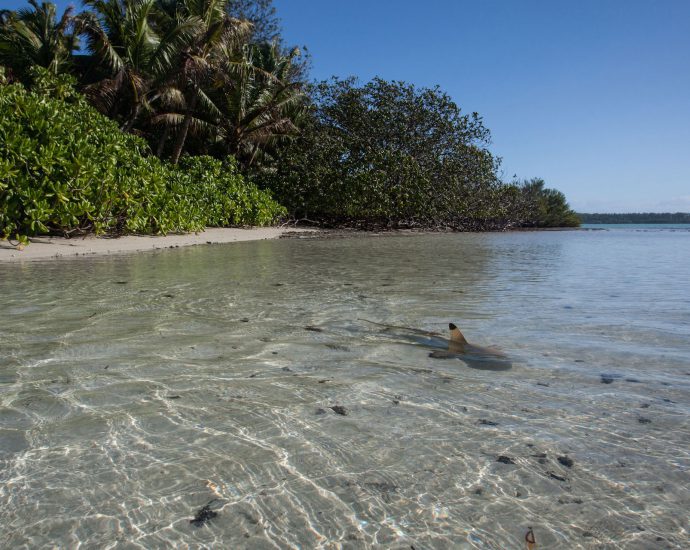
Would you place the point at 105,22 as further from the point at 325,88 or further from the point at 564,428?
the point at 564,428

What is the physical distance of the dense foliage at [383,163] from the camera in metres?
27.4

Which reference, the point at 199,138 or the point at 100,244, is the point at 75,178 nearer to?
the point at 100,244

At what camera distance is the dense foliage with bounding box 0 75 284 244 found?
32.9 ft

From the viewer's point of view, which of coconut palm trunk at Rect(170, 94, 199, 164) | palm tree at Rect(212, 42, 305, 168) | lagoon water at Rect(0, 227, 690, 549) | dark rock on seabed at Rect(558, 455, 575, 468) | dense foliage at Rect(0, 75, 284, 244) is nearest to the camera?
lagoon water at Rect(0, 227, 690, 549)

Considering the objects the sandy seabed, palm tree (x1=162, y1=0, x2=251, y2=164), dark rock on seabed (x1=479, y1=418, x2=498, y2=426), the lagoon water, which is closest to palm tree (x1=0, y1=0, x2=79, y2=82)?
palm tree (x1=162, y1=0, x2=251, y2=164)

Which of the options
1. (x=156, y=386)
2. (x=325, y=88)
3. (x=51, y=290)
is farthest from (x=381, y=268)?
A: (x=325, y=88)

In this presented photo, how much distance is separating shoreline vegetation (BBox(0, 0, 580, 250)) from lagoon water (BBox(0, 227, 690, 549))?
7460 mm

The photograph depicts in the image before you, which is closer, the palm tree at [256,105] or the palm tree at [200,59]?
the palm tree at [200,59]

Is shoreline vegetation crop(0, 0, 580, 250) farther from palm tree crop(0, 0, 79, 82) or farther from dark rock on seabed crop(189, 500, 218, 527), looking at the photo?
dark rock on seabed crop(189, 500, 218, 527)

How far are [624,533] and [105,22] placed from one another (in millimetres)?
24532

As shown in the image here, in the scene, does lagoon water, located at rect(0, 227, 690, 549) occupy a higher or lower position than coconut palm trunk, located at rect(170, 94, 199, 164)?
lower

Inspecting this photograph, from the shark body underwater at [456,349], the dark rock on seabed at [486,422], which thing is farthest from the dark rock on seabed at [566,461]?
the shark body underwater at [456,349]

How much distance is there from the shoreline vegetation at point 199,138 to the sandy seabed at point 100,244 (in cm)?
32

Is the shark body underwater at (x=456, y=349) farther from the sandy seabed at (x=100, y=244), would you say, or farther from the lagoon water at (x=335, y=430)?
the sandy seabed at (x=100, y=244)
